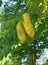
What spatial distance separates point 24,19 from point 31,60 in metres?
3.41

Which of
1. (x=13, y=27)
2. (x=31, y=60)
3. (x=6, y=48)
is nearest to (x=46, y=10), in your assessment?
(x=13, y=27)

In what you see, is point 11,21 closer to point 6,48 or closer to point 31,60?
point 6,48

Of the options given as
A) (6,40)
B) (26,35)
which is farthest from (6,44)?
(26,35)

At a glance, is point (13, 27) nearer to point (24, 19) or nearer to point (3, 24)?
point (3, 24)

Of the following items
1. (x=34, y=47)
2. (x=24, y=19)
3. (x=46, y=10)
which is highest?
(x=34, y=47)

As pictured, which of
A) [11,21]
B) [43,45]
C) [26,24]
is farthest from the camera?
[43,45]

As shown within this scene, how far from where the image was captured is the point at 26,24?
7.70 feet

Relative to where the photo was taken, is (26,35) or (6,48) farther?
(6,48)

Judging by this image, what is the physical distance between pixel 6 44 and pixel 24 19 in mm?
514

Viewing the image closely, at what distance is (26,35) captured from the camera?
94.5 inches

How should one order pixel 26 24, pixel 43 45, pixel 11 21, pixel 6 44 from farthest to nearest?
pixel 43 45
pixel 6 44
pixel 11 21
pixel 26 24

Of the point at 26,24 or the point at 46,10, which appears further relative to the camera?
the point at 46,10

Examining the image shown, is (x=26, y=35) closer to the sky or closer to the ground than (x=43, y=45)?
closer to the ground

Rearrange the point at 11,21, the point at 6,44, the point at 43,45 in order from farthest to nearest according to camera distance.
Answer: the point at 43,45, the point at 6,44, the point at 11,21
